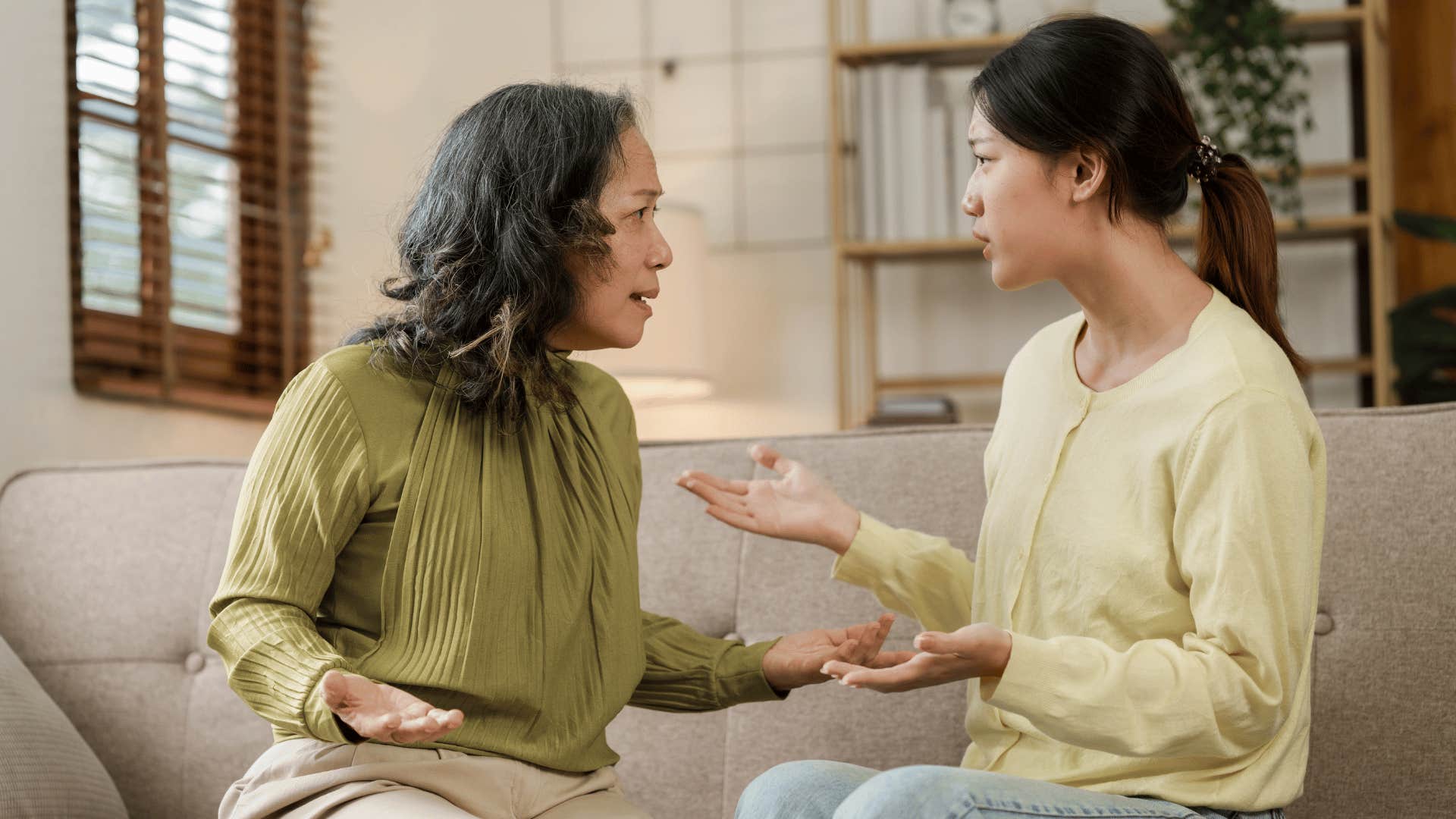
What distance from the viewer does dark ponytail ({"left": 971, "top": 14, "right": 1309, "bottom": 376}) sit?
127 cm

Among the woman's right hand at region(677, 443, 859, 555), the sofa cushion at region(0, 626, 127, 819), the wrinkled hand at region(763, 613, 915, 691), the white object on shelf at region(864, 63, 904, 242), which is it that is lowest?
the sofa cushion at region(0, 626, 127, 819)

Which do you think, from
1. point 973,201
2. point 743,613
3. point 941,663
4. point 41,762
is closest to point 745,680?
point 743,613

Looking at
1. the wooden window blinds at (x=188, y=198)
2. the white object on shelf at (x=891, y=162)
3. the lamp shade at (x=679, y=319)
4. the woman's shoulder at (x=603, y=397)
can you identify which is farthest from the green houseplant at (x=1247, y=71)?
the wooden window blinds at (x=188, y=198)

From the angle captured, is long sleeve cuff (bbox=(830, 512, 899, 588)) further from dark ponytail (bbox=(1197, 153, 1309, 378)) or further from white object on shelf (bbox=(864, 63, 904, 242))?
white object on shelf (bbox=(864, 63, 904, 242))

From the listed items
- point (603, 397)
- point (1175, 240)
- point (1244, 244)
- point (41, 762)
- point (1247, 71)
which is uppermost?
point (1247, 71)

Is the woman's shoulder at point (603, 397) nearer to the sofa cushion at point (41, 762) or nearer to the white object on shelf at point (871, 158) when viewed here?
the sofa cushion at point (41, 762)

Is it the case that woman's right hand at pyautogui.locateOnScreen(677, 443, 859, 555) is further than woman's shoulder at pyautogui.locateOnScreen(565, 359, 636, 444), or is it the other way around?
woman's shoulder at pyautogui.locateOnScreen(565, 359, 636, 444)

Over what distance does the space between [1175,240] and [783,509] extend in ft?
6.62

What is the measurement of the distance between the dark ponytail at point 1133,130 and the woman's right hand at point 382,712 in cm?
69

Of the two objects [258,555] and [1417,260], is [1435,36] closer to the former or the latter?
[1417,260]

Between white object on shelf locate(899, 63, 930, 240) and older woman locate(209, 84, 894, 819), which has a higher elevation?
white object on shelf locate(899, 63, 930, 240)

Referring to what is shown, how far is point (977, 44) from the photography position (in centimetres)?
322

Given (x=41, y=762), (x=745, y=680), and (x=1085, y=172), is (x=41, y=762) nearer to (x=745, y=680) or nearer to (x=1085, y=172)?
(x=745, y=680)

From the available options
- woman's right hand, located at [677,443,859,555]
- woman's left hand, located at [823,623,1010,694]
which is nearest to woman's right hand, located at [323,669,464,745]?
woman's left hand, located at [823,623,1010,694]
